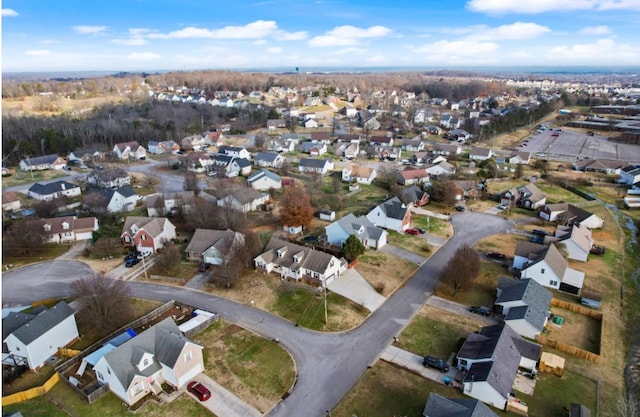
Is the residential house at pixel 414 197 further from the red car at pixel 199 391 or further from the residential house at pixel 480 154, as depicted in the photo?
the red car at pixel 199 391

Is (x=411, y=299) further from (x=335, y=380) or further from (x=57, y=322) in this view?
(x=57, y=322)

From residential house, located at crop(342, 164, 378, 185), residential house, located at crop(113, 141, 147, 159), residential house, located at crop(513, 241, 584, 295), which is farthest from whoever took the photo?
residential house, located at crop(113, 141, 147, 159)

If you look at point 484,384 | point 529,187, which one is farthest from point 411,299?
point 529,187

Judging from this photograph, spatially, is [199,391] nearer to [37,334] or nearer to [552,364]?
[37,334]

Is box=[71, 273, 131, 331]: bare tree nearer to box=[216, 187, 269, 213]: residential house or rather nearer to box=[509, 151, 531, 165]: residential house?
box=[216, 187, 269, 213]: residential house

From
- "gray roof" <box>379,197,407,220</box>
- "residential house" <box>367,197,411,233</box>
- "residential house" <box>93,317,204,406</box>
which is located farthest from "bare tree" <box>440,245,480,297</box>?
"residential house" <box>93,317,204,406</box>

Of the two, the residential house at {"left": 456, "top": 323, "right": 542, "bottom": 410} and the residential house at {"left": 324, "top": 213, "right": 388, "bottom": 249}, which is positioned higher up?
the residential house at {"left": 324, "top": 213, "right": 388, "bottom": 249}

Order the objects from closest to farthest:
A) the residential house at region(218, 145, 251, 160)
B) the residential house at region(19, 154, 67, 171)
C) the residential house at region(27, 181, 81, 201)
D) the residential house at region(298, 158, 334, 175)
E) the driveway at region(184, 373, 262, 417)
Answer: the driveway at region(184, 373, 262, 417) < the residential house at region(27, 181, 81, 201) < the residential house at region(298, 158, 334, 175) < the residential house at region(19, 154, 67, 171) < the residential house at region(218, 145, 251, 160)
